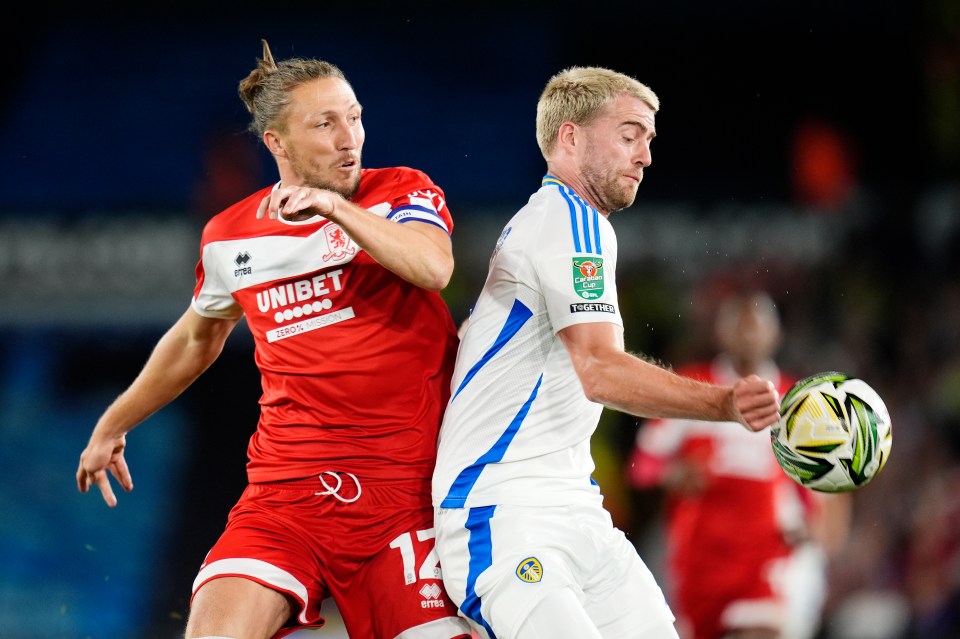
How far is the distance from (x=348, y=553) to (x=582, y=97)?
163 centimetres

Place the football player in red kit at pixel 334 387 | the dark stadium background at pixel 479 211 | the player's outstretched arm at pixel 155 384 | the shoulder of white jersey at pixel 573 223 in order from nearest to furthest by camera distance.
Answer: the shoulder of white jersey at pixel 573 223
the football player in red kit at pixel 334 387
the player's outstretched arm at pixel 155 384
the dark stadium background at pixel 479 211

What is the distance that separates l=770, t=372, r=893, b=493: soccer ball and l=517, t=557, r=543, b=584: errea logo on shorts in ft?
2.56

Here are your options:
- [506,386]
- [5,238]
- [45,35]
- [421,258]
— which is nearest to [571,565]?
[506,386]

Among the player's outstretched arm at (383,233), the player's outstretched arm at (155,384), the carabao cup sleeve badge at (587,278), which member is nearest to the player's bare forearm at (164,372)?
the player's outstretched arm at (155,384)

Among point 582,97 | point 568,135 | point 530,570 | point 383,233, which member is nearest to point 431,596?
point 530,570

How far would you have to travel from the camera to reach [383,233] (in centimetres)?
348

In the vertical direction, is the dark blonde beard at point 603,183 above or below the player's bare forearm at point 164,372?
above

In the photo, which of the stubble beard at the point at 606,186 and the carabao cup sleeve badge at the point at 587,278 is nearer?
the carabao cup sleeve badge at the point at 587,278

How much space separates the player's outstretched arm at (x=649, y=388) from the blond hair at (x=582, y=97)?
0.79 metres

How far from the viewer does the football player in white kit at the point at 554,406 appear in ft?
10.9

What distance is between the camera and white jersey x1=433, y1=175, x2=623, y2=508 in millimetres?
3480

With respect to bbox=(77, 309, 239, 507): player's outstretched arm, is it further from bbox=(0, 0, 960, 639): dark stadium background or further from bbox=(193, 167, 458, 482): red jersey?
bbox=(0, 0, 960, 639): dark stadium background

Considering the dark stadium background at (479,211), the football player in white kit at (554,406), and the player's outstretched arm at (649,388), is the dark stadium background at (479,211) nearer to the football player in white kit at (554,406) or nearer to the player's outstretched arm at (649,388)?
the football player in white kit at (554,406)

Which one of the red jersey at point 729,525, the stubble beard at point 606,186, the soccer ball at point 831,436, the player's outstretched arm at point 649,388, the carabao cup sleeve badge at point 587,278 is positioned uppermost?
the stubble beard at point 606,186
